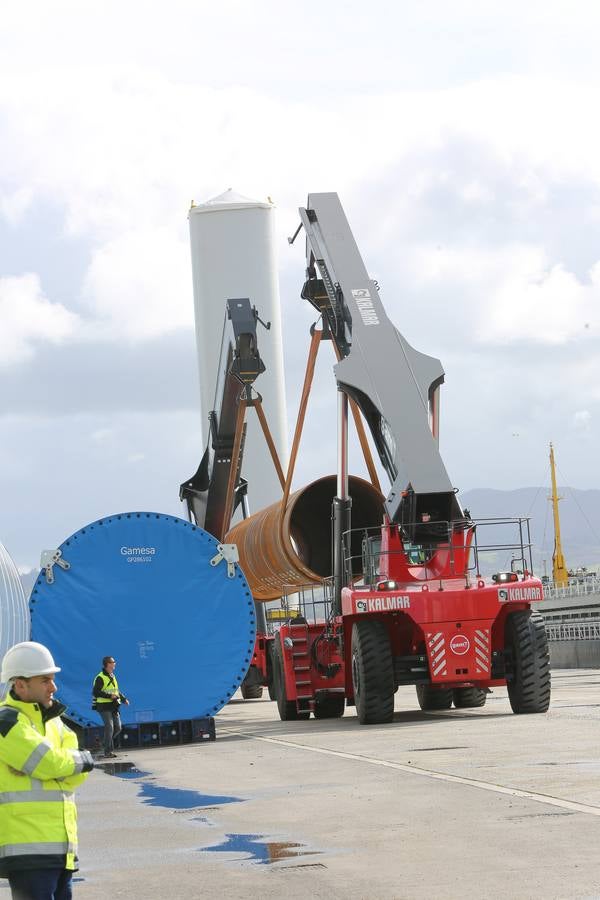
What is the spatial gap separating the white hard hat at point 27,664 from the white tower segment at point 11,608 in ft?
44.3

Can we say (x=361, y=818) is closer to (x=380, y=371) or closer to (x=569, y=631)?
(x=380, y=371)

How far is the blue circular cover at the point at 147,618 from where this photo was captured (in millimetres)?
22141

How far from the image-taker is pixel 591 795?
11859 millimetres

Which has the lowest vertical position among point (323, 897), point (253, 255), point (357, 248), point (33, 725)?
point (323, 897)

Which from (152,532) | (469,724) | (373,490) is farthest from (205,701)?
(373,490)

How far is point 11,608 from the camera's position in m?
21.3

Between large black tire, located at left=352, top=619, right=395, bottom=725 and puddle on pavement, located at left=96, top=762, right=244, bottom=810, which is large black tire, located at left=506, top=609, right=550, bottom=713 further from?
puddle on pavement, located at left=96, top=762, right=244, bottom=810

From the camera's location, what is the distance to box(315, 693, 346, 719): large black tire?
2583cm

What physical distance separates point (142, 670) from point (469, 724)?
5024mm

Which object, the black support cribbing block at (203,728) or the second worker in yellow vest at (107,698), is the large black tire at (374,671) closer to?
the black support cribbing block at (203,728)

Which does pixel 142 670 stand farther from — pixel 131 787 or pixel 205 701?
pixel 131 787

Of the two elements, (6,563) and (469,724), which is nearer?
(469,724)

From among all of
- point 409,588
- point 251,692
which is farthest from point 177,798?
point 251,692

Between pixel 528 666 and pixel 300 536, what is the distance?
392 inches
